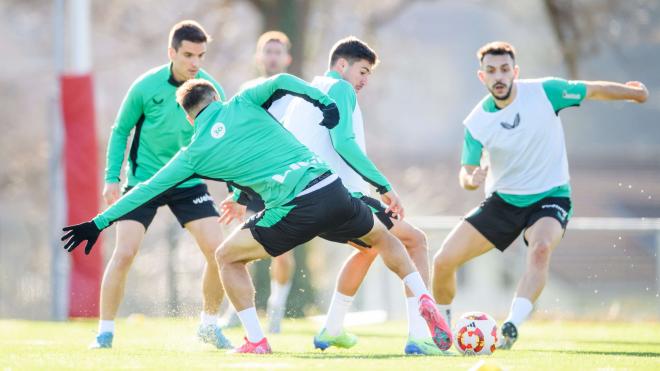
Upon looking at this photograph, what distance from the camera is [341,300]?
9.22 m

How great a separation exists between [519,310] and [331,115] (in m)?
2.30

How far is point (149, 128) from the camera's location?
977cm

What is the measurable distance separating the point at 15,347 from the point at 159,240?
12726mm

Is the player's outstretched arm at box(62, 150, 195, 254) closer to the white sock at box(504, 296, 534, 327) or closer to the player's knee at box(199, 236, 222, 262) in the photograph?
the player's knee at box(199, 236, 222, 262)

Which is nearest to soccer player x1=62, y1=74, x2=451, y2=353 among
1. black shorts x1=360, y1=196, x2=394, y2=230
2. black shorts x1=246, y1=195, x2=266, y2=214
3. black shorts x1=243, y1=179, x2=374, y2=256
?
black shorts x1=243, y1=179, x2=374, y2=256

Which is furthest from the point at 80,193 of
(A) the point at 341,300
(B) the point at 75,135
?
(A) the point at 341,300

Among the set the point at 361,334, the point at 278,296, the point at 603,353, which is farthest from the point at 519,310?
the point at 278,296

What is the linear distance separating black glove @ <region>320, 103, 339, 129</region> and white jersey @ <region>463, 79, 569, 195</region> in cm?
218

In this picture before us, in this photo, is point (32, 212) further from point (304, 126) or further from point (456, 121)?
point (456, 121)

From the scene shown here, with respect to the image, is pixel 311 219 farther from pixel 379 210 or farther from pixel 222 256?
pixel 379 210

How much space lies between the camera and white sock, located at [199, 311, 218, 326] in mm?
9688

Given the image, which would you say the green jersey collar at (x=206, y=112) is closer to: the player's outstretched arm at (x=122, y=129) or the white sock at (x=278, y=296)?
the player's outstretched arm at (x=122, y=129)

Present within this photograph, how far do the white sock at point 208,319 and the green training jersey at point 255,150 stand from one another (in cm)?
166

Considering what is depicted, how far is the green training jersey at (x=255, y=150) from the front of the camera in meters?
8.05
